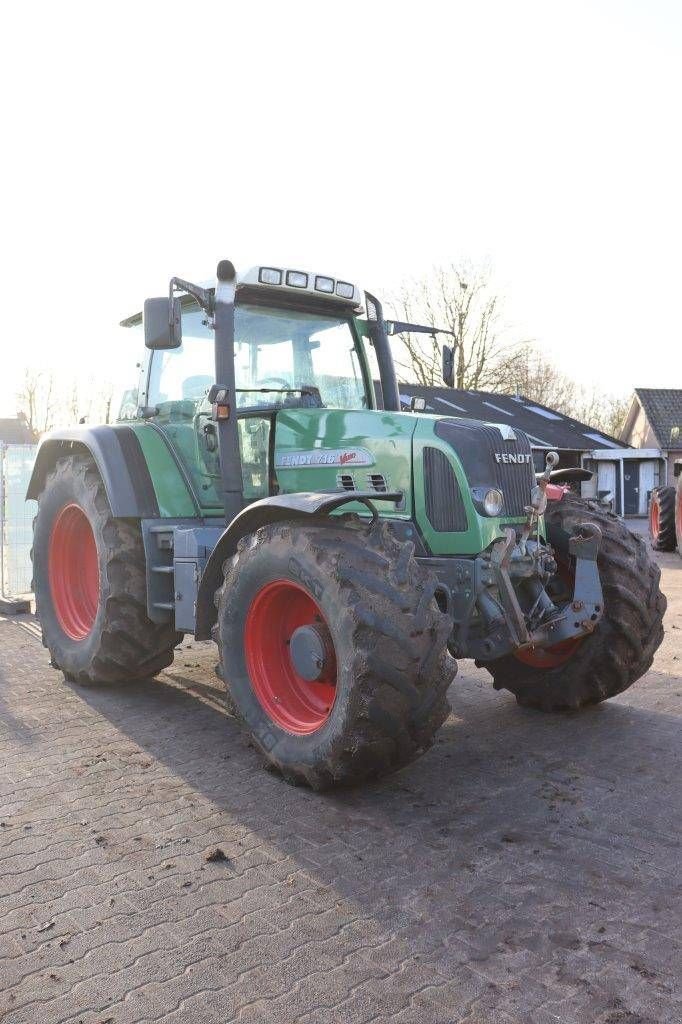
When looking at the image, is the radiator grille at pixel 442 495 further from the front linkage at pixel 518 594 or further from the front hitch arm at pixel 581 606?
the front hitch arm at pixel 581 606

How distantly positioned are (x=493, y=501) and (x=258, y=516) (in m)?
1.23

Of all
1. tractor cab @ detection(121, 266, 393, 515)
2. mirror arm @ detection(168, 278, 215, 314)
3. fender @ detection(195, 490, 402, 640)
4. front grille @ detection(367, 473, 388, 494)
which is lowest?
fender @ detection(195, 490, 402, 640)

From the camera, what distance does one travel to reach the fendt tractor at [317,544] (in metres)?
3.79

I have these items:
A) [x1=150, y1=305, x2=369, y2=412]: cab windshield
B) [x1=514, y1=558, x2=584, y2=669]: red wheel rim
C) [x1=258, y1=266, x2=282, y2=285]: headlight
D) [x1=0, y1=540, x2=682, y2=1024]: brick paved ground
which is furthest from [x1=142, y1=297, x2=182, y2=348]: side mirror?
[x1=514, y1=558, x2=584, y2=669]: red wheel rim

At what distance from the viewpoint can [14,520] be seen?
10047mm

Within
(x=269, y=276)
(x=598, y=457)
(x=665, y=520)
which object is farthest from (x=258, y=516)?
(x=598, y=457)

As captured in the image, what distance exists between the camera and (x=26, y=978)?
2.62 metres

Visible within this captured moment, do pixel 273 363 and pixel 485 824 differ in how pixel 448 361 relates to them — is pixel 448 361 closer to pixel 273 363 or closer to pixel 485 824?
pixel 273 363

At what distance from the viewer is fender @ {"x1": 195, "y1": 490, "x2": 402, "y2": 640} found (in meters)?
3.96

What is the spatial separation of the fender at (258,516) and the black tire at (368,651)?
0.14 metres

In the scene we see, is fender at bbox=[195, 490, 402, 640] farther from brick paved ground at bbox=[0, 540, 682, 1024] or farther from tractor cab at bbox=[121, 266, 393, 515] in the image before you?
brick paved ground at bbox=[0, 540, 682, 1024]

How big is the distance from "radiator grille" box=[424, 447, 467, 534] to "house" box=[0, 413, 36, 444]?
49.0 m

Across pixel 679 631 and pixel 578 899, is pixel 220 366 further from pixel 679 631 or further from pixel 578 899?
pixel 679 631

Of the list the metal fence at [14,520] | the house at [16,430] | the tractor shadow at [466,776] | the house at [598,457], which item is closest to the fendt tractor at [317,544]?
the tractor shadow at [466,776]
